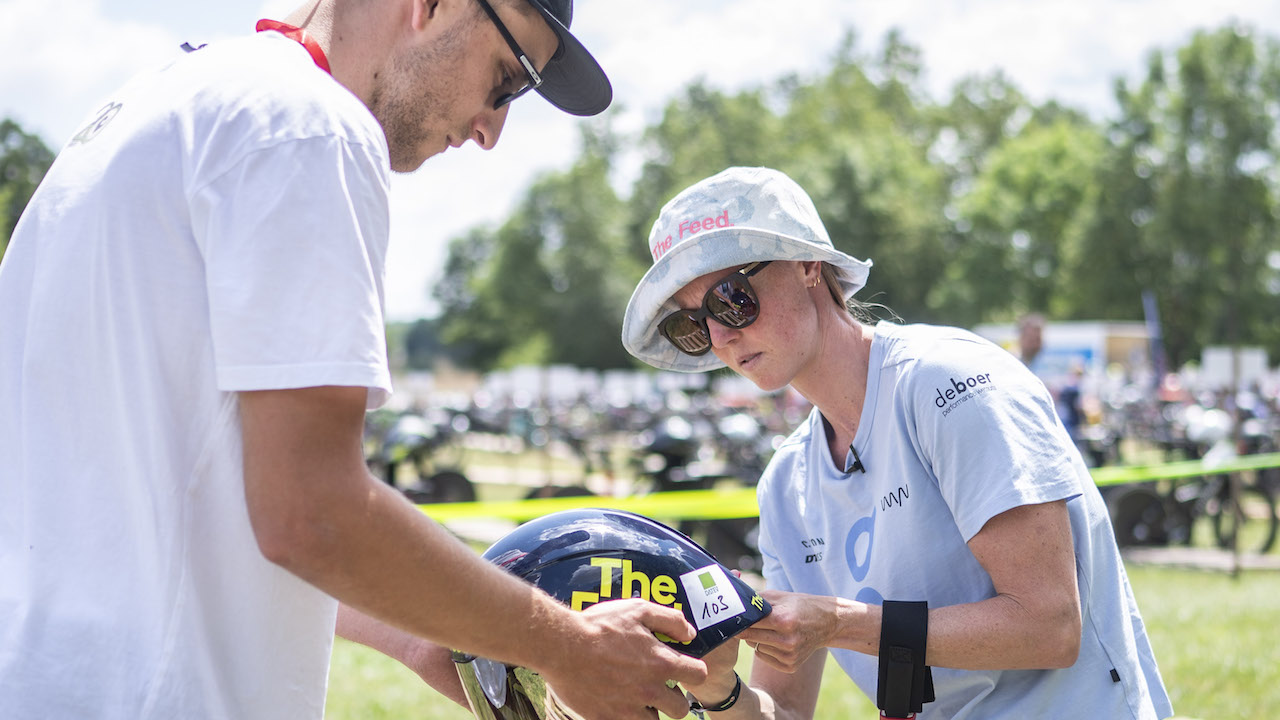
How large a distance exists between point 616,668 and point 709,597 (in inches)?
16.6

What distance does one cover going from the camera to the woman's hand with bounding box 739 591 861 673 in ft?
6.61

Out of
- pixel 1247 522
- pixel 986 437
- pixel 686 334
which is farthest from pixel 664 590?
pixel 1247 522

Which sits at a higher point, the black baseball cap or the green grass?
the black baseball cap

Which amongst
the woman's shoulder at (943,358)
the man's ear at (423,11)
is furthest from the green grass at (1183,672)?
the man's ear at (423,11)

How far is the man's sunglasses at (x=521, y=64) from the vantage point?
1728 mm

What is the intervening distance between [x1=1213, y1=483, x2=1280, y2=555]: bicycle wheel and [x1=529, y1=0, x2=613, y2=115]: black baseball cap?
9.29 meters

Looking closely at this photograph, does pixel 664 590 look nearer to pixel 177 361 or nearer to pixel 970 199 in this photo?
pixel 177 361

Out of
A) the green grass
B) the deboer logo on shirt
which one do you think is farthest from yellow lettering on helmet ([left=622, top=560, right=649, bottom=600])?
the green grass

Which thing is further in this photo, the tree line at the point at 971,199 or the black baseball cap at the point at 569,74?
the tree line at the point at 971,199

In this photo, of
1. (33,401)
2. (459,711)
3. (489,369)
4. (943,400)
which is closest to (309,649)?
(33,401)

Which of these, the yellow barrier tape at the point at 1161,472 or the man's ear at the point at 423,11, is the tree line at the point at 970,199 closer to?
the yellow barrier tape at the point at 1161,472

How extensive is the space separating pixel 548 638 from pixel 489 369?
3010 inches

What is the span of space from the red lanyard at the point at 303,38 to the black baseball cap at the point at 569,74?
36cm

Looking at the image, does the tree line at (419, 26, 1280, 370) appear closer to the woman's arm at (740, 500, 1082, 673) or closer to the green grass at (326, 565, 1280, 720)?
the green grass at (326, 565, 1280, 720)
